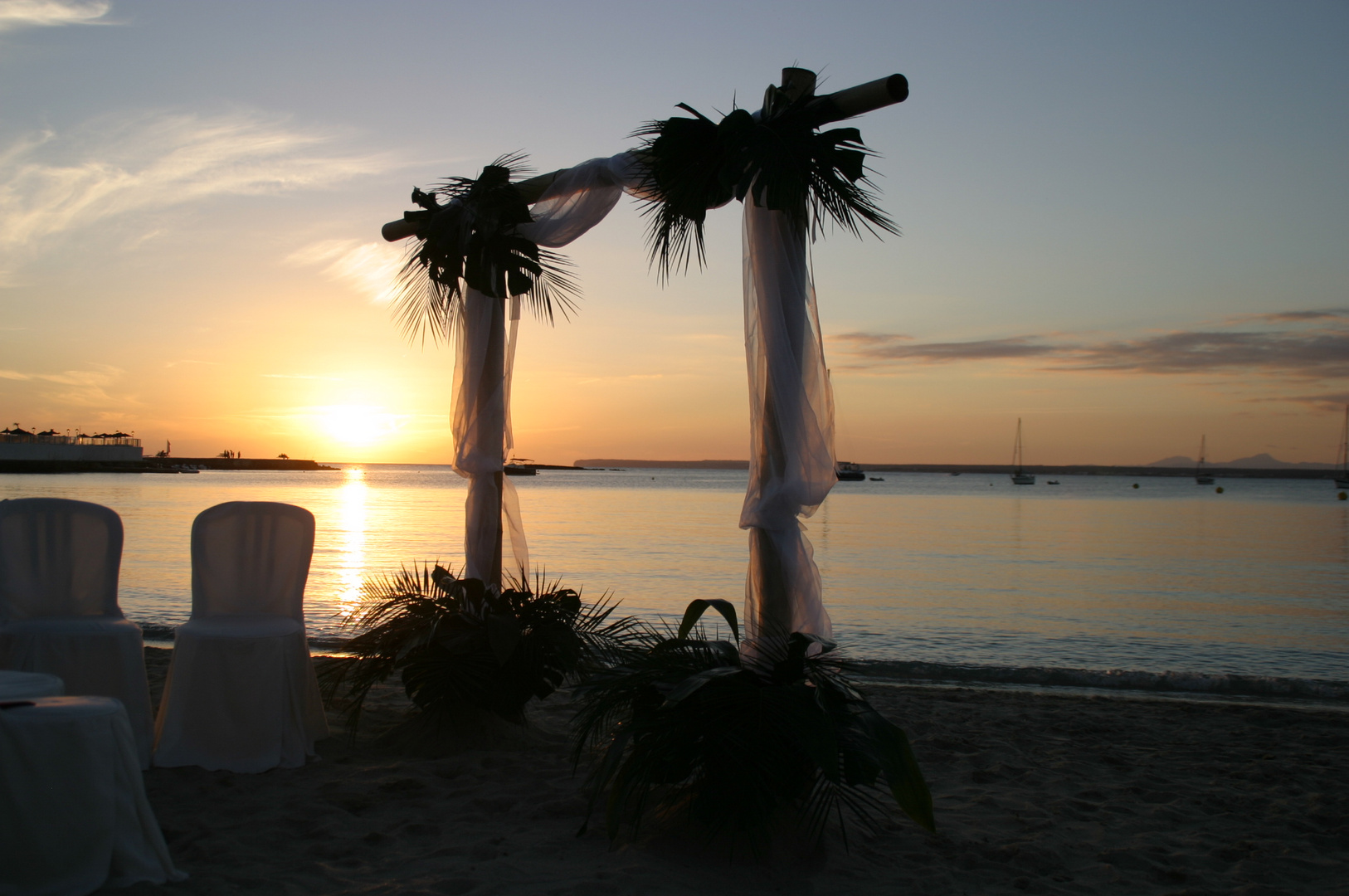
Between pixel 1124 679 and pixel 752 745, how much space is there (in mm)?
5206

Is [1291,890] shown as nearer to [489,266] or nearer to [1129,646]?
[489,266]

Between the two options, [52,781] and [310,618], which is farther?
[310,618]

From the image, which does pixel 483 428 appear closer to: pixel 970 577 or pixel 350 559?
pixel 970 577

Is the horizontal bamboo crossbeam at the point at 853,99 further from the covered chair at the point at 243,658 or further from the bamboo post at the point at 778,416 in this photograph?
the covered chair at the point at 243,658

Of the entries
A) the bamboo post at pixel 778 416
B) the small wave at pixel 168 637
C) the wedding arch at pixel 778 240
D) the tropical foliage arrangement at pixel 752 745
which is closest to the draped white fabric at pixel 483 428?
the wedding arch at pixel 778 240

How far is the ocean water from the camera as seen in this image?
330 inches

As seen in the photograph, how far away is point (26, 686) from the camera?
2.61 m

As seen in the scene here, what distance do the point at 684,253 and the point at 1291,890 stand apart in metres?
3.19

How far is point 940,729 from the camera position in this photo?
15.1ft

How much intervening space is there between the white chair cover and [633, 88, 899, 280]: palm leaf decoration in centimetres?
278

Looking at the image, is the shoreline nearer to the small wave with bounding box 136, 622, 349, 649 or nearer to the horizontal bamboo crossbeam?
the small wave with bounding box 136, 622, 349, 649

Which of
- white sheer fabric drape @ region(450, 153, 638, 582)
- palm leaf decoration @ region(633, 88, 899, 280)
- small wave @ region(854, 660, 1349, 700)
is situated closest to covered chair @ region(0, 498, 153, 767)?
→ white sheer fabric drape @ region(450, 153, 638, 582)

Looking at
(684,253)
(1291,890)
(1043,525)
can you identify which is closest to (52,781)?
(684,253)

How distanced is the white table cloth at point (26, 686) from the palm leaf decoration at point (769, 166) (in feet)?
9.41
